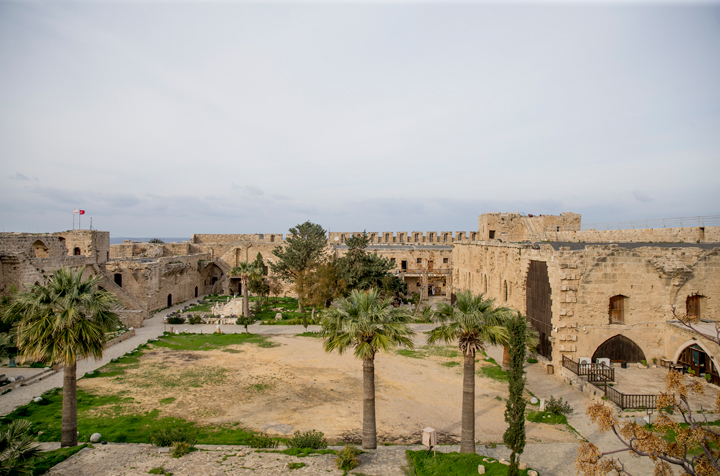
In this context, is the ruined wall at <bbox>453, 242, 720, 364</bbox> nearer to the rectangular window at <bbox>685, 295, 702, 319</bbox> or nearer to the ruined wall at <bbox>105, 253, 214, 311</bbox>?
the rectangular window at <bbox>685, 295, 702, 319</bbox>

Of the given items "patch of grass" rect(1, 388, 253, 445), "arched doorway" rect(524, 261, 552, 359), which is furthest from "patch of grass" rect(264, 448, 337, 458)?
"arched doorway" rect(524, 261, 552, 359)

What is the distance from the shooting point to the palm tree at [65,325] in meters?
10.3

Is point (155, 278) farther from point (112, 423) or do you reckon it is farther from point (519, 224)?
point (519, 224)

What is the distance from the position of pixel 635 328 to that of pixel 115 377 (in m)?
23.3

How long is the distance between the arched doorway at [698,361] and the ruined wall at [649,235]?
6831mm

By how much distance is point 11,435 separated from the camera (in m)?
8.13

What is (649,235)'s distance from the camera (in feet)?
75.0

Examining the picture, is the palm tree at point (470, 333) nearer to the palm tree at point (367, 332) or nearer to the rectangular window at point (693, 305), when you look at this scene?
the palm tree at point (367, 332)

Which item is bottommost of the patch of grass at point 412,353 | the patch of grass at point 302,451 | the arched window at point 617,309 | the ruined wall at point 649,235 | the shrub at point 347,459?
the patch of grass at point 412,353

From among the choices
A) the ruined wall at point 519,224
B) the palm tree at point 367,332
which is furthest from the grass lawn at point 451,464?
the ruined wall at point 519,224

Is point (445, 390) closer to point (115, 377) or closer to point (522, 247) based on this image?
point (522, 247)

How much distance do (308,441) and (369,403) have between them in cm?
222

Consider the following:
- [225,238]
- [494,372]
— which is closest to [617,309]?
[494,372]

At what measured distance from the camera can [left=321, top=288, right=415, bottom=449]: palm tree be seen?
416 inches
